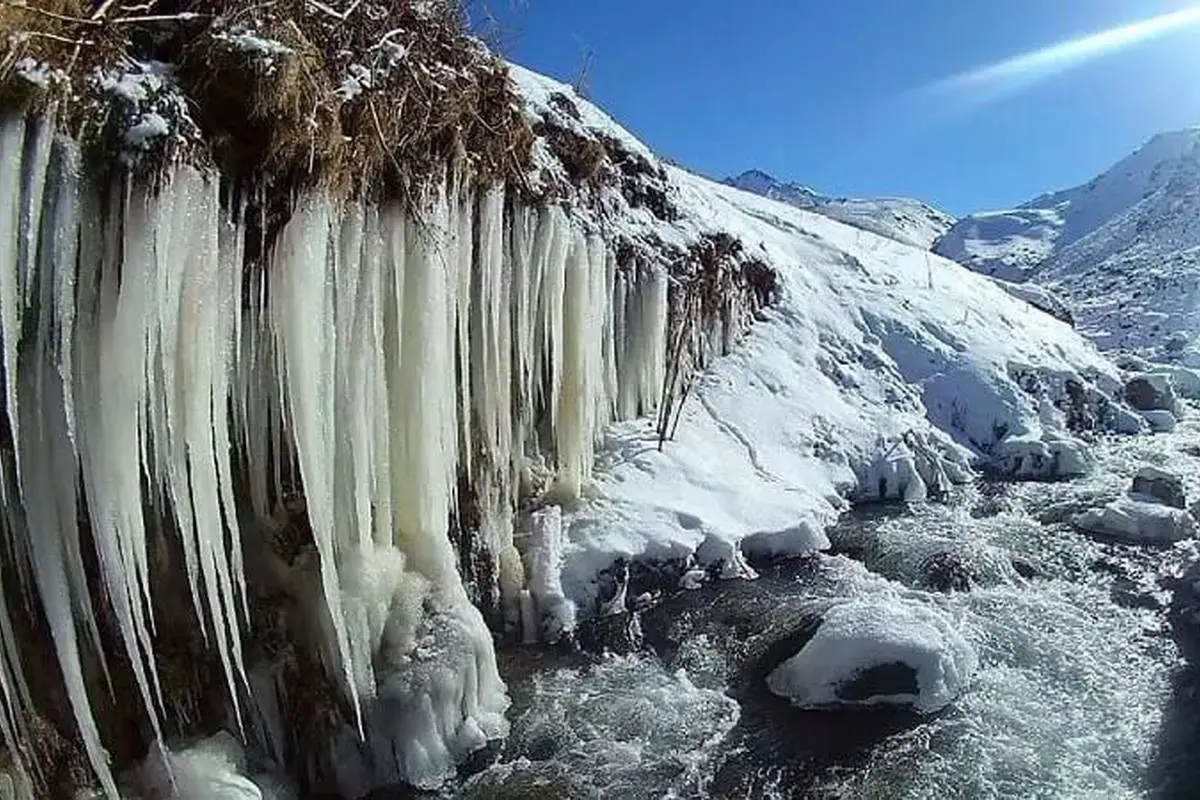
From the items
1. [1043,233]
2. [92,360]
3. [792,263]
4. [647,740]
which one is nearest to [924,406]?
[792,263]

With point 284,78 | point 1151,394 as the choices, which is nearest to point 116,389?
point 284,78

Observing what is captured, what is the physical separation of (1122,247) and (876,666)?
107 meters

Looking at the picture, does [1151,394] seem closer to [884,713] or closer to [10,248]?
[884,713]

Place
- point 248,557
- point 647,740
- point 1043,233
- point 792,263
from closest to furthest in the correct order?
point 248,557 < point 647,740 < point 792,263 < point 1043,233

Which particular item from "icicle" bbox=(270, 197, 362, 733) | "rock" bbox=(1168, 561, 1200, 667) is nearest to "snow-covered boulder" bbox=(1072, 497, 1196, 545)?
"rock" bbox=(1168, 561, 1200, 667)

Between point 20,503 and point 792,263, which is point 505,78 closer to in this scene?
point 20,503

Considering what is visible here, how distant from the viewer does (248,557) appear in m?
8.14

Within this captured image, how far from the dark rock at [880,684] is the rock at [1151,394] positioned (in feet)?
66.8

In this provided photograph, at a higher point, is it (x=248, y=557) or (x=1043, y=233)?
(x=1043, y=233)

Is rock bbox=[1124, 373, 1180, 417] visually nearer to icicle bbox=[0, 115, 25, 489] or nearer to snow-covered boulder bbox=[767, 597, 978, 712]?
snow-covered boulder bbox=[767, 597, 978, 712]

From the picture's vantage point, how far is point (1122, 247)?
103 m

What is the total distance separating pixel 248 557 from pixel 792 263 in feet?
65.5

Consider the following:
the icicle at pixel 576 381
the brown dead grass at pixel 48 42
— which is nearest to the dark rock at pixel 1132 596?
the icicle at pixel 576 381

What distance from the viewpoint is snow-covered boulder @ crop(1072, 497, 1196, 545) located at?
1532 centimetres
